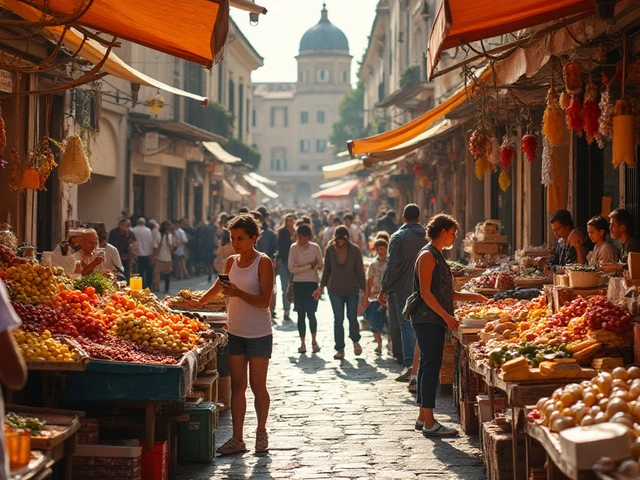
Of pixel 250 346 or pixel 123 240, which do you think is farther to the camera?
pixel 123 240

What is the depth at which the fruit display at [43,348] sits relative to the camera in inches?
269

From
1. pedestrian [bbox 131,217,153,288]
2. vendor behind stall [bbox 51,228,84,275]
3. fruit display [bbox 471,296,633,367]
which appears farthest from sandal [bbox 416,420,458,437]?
pedestrian [bbox 131,217,153,288]

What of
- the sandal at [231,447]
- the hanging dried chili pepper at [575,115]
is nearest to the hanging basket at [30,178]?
the sandal at [231,447]

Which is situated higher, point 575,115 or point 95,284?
point 575,115

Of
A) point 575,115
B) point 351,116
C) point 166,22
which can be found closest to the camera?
point 166,22

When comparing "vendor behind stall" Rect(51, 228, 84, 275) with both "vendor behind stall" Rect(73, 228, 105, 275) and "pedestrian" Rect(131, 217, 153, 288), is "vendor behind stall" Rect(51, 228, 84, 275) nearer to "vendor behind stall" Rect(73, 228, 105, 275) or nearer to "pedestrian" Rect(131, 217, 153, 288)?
"vendor behind stall" Rect(73, 228, 105, 275)

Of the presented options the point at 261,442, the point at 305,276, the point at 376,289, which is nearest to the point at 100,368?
the point at 261,442

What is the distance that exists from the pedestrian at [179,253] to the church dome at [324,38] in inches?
2973

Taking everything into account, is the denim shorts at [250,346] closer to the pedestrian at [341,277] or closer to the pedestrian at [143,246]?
the pedestrian at [341,277]

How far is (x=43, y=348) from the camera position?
6.91m

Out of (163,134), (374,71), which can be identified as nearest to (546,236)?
(163,134)

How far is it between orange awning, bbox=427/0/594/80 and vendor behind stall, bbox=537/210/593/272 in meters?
4.38

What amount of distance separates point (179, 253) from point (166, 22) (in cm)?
A: 2098

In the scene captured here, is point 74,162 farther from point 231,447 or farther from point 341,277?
point 231,447
